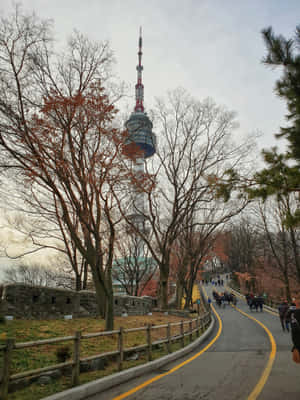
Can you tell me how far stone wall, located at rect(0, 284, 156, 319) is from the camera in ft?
43.3

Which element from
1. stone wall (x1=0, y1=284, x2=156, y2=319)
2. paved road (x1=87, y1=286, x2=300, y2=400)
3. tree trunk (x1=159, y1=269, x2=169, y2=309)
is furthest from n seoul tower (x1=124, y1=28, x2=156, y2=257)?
paved road (x1=87, y1=286, x2=300, y2=400)

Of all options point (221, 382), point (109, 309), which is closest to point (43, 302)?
point (109, 309)

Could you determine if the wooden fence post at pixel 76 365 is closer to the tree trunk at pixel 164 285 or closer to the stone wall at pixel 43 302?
the stone wall at pixel 43 302

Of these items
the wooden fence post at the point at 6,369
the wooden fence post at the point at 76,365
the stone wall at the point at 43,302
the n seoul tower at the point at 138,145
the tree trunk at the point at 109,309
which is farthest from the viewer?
the n seoul tower at the point at 138,145

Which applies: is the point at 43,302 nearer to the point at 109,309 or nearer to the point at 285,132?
the point at 109,309

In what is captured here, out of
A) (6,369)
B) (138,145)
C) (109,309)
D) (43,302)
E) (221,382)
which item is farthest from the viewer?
(138,145)

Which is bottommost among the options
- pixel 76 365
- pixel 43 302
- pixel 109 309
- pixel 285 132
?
pixel 76 365

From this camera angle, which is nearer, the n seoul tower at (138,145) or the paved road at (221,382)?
the paved road at (221,382)

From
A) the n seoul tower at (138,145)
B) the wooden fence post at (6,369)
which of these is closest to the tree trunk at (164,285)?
the n seoul tower at (138,145)

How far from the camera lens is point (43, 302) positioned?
14.7m

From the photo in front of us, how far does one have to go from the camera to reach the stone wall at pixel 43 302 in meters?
13.2

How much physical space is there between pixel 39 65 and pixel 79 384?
11.6 meters

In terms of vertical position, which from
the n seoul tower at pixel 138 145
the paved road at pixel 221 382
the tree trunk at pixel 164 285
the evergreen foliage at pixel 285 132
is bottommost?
the paved road at pixel 221 382

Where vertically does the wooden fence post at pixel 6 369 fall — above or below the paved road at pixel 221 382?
above
